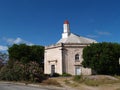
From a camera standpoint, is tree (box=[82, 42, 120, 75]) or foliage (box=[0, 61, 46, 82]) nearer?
foliage (box=[0, 61, 46, 82])

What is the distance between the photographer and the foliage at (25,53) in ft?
230

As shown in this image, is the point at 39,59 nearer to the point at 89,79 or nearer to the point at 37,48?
the point at 37,48

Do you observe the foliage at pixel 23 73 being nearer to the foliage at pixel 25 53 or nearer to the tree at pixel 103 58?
the tree at pixel 103 58

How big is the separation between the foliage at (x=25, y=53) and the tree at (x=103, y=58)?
57.2 feet

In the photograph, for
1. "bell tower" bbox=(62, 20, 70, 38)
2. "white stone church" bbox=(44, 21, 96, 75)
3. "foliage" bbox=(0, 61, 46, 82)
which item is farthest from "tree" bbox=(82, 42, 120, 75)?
"foliage" bbox=(0, 61, 46, 82)

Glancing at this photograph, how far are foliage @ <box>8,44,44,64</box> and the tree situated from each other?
17429mm

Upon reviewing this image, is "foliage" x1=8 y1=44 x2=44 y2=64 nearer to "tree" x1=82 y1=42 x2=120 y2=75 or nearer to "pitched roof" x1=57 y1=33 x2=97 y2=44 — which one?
"pitched roof" x1=57 y1=33 x2=97 y2=44

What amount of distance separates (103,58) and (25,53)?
23.8 m

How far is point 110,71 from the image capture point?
181ft

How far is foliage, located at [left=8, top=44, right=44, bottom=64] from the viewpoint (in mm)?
70000

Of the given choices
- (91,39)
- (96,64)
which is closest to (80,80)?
(96,64)

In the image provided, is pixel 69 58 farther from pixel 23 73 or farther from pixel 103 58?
pixel 23 73

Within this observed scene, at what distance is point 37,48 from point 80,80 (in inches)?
1537

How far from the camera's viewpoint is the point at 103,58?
178 ft
